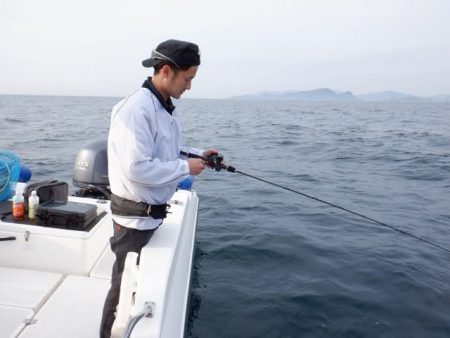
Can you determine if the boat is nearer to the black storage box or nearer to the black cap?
the black storage box

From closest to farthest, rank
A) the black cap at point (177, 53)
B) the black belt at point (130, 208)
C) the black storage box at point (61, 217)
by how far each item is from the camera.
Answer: the black cap at point (177, 53), the black belt at point (130, 208), the black storage box at point (61, 217)

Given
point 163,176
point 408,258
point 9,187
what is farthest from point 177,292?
point 408,258

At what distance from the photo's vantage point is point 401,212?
694 cm

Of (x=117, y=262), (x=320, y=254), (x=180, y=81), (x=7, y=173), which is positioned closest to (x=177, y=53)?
(x=180, y=81)

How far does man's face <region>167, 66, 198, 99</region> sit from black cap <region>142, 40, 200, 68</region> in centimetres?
5

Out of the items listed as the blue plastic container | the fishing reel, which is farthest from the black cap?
the blue plastic container

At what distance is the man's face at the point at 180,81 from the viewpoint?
2.05 meters

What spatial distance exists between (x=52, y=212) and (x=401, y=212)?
6.06 meters

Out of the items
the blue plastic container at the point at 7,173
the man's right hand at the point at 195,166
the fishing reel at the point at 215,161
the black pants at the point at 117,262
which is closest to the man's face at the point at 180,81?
the man's right hand at the point at 195,166

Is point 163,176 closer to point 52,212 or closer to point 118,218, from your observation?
point 118,218

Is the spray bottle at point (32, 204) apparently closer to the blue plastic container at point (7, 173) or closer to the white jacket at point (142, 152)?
the blue plastic container at point (7, 173)

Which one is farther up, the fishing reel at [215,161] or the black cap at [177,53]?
the black cap at [177,53]

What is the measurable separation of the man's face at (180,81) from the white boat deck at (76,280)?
1.05 m

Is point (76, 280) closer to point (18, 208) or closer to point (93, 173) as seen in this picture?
point (18, 208)
